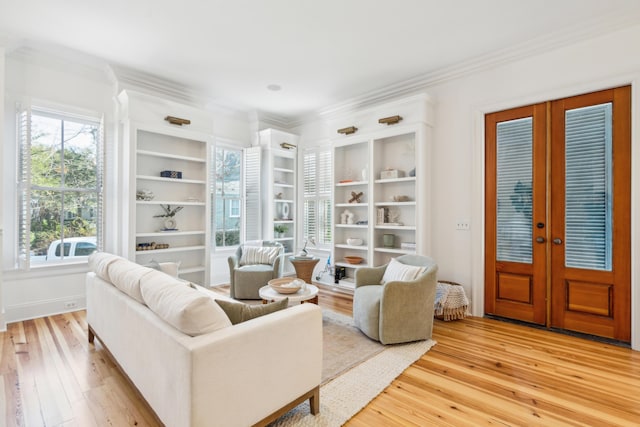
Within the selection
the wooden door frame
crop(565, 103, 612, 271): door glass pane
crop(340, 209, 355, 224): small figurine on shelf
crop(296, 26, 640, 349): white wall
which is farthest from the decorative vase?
crop(565, 103, 612, 271): door glass pane

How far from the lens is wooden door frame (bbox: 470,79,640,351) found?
2828 mm

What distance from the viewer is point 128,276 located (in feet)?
6.77

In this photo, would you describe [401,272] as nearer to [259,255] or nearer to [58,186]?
[259,255]

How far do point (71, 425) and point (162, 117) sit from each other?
354 cm

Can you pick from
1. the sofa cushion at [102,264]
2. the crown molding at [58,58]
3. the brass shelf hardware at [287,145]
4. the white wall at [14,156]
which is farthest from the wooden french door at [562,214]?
the crown molding at [58,58]

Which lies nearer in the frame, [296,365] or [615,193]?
[296,365]

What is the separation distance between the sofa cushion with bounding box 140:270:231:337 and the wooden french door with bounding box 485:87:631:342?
3318mm

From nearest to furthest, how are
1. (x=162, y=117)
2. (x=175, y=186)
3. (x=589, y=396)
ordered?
(x=589, y=396) < (x=162, y=117) < (x=175, y=186)

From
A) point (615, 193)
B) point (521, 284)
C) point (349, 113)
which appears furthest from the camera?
point (349, 113)

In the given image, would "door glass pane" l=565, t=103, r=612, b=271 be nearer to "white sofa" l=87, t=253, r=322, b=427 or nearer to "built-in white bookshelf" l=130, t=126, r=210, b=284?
"white sofa" l=87, t=253, r=322, b=427

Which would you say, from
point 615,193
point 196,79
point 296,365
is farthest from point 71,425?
point 615,193

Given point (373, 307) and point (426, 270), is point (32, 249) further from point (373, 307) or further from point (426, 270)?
point (426, 270)

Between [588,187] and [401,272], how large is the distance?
200 cm

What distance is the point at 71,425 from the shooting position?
1.81 metres
